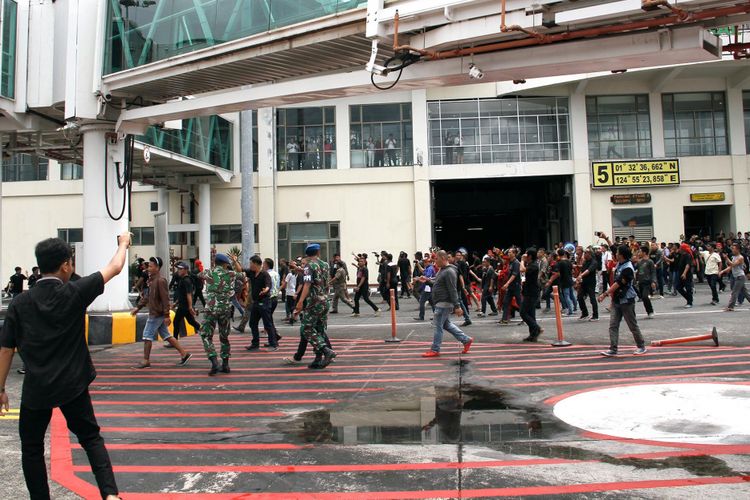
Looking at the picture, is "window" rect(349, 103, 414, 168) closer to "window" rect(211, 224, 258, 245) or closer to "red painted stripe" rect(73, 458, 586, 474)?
"window" rect(211, 224, 258, 245)

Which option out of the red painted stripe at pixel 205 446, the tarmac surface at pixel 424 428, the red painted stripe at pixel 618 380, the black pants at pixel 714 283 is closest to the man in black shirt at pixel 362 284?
the tarmac surface at pixel 424 428

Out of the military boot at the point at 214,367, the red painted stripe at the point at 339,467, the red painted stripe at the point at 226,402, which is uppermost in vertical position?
the military boot at the point at 214,367

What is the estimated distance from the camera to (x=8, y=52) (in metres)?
14.6

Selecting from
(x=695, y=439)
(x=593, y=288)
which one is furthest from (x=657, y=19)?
(x=593, y=288)

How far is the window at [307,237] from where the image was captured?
30141 millimetres

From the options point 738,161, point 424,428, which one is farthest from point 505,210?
point 424,428

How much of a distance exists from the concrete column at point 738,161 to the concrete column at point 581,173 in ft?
21.0

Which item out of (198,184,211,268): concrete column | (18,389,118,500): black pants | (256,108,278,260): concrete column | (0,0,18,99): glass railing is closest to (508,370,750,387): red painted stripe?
(18,389,118,500): black pants

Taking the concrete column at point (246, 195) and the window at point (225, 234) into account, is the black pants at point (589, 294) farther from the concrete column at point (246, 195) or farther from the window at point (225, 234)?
the window at point (225, 234)

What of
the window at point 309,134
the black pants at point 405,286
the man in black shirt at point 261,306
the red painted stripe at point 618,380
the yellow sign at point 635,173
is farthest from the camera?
the window at point 309,134

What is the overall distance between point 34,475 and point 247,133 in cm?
1858

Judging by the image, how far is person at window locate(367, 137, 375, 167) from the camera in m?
29.8

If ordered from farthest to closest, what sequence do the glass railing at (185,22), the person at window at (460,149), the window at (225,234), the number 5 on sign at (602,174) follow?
the window at (225,234)
the person at window at (460,149)
the number 5 on sign at (602,174)
the glass railing at (185,22)

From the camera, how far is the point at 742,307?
50.4ft
